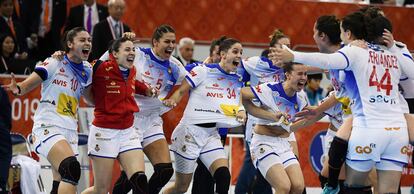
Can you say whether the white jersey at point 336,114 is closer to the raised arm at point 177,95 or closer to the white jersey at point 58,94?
the raised arm at point 177,95

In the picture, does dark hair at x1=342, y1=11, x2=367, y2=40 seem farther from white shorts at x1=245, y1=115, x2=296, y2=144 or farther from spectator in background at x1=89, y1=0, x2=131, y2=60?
→ spectator in background at x1=89, y1=0, x2=131, y2=60

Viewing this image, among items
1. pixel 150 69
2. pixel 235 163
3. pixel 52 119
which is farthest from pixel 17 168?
pixel 235 163

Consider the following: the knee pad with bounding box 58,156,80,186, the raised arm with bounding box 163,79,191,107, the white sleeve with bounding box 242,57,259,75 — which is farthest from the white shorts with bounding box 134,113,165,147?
the white sleeve with bounding box 242,57,259,75

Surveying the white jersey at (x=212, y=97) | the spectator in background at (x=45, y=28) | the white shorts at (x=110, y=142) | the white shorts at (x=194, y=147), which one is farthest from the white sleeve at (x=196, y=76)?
the spectator in background at (x=45, y=28)

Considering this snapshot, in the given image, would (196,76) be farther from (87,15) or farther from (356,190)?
(87,15)

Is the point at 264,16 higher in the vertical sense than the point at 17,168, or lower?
higher

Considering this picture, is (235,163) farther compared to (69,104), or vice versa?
(235,163)

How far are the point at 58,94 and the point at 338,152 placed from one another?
10.8 feet

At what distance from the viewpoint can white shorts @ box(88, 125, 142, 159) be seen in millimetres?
9930

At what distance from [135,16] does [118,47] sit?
5.50 meters

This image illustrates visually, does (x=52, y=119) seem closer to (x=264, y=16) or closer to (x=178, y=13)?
(x=178, y=13)

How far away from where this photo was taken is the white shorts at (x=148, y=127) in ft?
35.0

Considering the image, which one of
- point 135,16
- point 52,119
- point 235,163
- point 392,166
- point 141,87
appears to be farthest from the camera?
point 135,16

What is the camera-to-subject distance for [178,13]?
16.0 m
